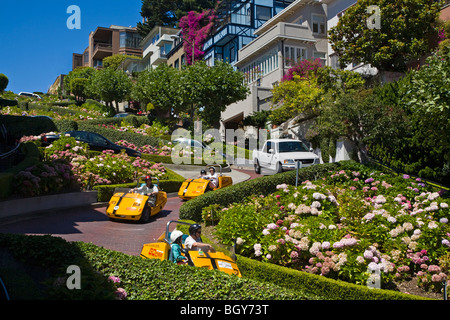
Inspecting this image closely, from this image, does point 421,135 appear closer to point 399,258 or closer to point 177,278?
point 399,258

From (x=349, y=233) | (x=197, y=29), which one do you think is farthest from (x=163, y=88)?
(x=349, y=233)

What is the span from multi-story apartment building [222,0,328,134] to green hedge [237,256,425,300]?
29.1 m

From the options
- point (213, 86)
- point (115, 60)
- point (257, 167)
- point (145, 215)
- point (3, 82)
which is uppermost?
point (115, 60)

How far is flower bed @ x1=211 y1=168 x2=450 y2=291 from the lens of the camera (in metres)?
8.97

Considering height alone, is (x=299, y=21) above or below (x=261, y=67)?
above

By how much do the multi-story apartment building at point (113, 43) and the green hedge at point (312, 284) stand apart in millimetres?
85092

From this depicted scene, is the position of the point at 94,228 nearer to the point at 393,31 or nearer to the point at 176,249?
the point at 176,249

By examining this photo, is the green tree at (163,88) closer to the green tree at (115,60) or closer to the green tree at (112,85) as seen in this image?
the green tree at (112,85)

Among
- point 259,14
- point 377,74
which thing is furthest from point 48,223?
point 259,14

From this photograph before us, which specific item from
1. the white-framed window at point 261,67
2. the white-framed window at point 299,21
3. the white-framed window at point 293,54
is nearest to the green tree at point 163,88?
the white-framed window at point 261,67

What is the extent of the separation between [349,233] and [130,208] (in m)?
6.73

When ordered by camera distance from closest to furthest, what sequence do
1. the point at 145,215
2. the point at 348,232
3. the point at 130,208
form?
the point at 348,232 < the point at 130,208 < the point at 145,215

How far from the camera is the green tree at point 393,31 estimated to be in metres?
25.2

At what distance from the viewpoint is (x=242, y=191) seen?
15.4 m
